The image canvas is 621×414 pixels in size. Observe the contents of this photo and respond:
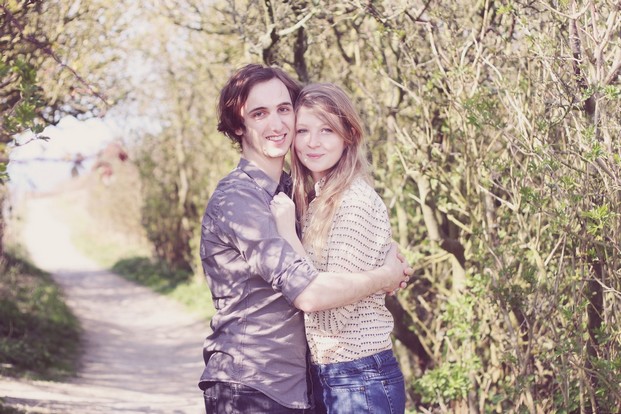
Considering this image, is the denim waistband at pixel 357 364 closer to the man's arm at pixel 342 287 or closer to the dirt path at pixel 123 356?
the man's arm at pixel 342 287

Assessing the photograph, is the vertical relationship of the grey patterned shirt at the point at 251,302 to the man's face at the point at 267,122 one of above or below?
below

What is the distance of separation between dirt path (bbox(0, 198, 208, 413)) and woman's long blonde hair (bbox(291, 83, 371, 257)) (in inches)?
155

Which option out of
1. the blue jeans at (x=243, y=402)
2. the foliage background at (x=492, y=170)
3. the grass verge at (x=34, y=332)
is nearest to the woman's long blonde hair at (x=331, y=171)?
the blue jeans at (x=243, y=402)

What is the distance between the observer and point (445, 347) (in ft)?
19.1

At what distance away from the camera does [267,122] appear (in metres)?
2.95

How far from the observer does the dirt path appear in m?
6.89

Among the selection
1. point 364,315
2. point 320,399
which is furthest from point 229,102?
point 320,399

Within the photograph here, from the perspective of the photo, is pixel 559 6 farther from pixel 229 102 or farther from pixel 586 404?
pixel 586 404

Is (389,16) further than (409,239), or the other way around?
(409,239)

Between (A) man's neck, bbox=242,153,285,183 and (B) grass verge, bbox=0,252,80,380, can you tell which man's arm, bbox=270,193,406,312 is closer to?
(A) man's neck, bbox=242,153,285,183

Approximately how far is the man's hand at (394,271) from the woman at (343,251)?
4cm

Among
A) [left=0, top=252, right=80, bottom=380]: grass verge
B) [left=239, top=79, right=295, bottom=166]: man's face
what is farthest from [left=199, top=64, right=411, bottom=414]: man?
[left=0, top=252, right=80, bottom=380]: grass verge

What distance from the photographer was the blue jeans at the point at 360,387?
→ 2.74 metres

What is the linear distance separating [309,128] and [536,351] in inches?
106
